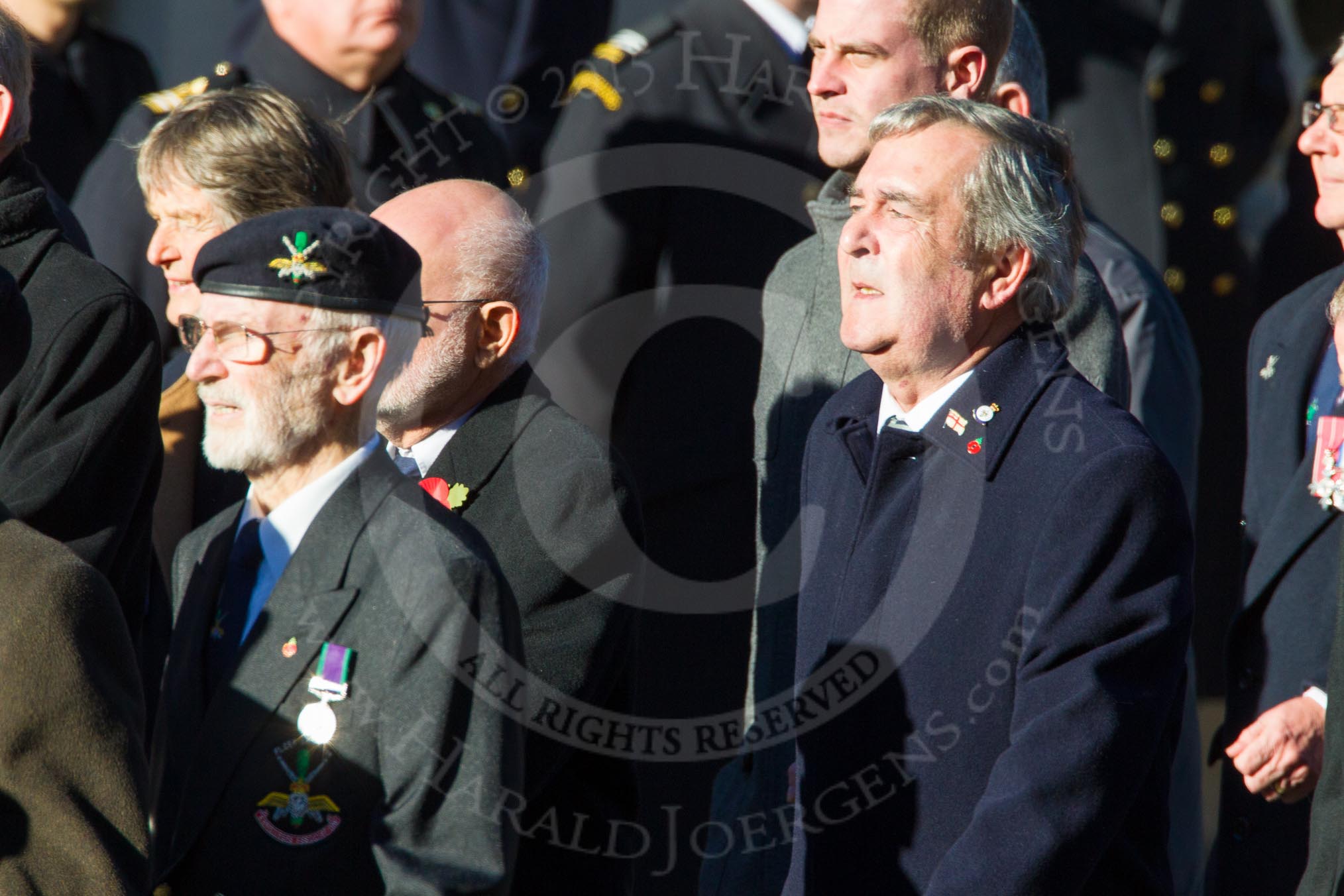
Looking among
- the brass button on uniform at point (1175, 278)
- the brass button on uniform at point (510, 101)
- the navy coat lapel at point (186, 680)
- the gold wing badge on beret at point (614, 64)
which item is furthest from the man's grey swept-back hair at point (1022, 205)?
the brass button on uniform at point (1175, 278)

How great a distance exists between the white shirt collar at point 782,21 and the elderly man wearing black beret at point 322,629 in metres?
1.73

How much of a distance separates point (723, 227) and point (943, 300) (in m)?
1.29

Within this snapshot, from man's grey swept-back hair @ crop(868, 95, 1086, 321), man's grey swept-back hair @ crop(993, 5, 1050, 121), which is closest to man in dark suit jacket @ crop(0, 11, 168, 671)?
man's grey swept-back hair @ crop(868, 95, 1086, 321)

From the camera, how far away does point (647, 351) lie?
4.00 m

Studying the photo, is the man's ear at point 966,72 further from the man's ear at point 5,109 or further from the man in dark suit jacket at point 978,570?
the man's ear at point 5,109

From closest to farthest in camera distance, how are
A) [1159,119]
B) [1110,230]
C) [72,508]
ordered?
1. [72,508]
2. [1110,230]
3. [1159,119]


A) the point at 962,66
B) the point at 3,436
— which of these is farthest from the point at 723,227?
the point at 3,436

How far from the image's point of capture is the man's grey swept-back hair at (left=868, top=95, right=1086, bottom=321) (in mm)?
2701

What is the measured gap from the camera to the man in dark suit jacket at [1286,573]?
3348 mm

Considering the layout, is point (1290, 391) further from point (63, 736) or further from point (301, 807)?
point (63, 736)

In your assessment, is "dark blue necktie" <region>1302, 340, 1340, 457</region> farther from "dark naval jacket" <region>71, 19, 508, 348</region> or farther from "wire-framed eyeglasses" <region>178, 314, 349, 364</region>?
"wire-framed eyeglasses" <region>178, 314, 349, 364</region>

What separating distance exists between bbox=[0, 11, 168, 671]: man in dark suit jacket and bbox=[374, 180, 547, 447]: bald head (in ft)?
1.56

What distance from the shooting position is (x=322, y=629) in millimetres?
2289

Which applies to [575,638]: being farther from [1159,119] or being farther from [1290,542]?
[1159,119]
